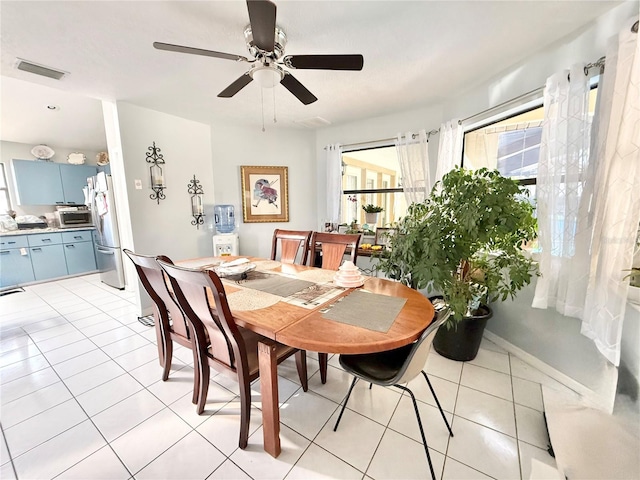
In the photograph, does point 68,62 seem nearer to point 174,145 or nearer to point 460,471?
point 174,145

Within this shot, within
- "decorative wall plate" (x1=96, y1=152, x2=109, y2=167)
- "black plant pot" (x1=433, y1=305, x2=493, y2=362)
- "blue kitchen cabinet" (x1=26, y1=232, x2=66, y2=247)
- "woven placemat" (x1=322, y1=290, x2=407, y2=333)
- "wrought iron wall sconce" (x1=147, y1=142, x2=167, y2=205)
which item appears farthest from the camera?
"decorative wall plate" (x1=96, y1=152, x2=109, y2=167)

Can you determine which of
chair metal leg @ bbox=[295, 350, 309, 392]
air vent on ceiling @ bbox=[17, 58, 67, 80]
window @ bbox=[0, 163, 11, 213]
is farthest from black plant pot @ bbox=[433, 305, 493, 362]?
window @ bbox=[0, 163, 11, 213]

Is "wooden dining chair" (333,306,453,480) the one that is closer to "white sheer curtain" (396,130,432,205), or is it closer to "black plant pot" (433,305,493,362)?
"black plant pot" (433,305,493,362)

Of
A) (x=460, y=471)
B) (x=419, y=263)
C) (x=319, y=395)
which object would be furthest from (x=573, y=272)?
(x=319, y=395)

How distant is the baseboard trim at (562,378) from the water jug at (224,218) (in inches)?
134

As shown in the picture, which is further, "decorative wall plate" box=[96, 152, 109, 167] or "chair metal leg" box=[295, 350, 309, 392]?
"decorative wall plate" box=[96, 152, 109, 167]

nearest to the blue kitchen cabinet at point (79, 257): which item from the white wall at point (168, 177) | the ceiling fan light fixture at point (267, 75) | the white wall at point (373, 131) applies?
the white wall at point (168, 177)

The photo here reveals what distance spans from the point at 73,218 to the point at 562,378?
6.62 metres

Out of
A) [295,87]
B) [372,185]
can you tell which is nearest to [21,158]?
[295,87]

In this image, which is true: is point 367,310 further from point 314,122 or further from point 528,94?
point 314,122

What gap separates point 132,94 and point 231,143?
4.23 feet

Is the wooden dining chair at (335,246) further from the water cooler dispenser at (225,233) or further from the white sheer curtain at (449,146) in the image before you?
the water cooler dispenser at (225,233)

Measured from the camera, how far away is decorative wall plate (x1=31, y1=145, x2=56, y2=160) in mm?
4188

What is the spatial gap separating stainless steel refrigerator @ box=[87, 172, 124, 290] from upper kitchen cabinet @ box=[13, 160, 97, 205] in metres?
1.04
